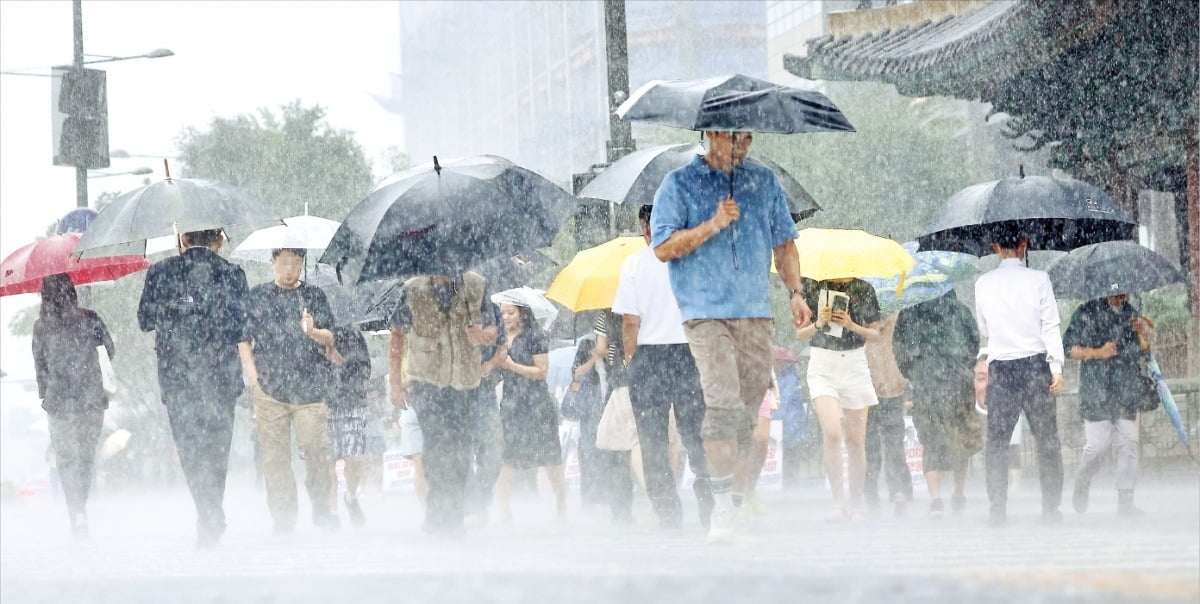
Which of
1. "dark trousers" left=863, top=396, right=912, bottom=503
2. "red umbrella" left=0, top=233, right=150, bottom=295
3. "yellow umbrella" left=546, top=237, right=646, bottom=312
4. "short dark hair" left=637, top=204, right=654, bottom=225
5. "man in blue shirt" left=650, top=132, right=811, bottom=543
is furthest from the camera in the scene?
"dark trousers" left=863, top=396, right=912, bottom=503

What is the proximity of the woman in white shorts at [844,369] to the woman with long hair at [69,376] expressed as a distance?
14.0 feet

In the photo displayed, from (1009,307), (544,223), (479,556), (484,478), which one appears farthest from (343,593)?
(484,478)

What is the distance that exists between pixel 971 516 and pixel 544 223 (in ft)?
10.8

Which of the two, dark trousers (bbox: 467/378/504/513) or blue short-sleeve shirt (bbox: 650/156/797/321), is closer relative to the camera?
blue short-sleeve shirt (bbox: 650/156/797/321)

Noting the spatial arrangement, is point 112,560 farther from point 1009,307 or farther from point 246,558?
point 1009,307

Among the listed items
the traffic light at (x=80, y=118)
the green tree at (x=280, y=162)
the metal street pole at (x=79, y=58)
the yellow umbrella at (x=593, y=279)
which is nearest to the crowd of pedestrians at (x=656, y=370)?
the yellow umbrella at (x=593, y=279)

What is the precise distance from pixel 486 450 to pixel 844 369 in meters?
2.54

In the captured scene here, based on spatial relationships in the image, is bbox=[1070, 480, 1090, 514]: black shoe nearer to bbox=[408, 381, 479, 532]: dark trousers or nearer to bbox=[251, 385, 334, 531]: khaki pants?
bbox=[408, 381, 479, 532]: dark trousers

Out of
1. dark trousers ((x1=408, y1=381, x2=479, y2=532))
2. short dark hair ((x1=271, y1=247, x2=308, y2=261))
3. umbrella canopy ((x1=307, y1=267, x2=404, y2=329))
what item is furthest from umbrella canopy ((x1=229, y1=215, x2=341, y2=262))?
dark trousers ((x1=408, y1=381, x2=479, y2=532))

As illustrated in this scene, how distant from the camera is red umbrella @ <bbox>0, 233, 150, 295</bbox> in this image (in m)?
11.4

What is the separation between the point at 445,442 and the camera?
9438 mm

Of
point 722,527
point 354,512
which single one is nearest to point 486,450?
point 354,512

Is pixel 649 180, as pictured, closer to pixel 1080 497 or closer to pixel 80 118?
pixel 1080 497

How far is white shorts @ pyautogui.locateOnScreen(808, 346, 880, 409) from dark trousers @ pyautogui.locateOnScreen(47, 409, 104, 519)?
14.0 feet
